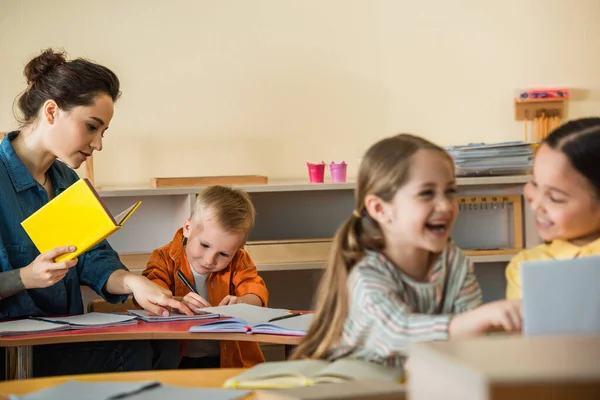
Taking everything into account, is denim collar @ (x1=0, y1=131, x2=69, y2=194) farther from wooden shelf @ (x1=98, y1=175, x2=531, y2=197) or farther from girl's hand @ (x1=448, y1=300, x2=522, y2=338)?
girl's hand @ (x1=448, y1=300, x2=522, y2=338)

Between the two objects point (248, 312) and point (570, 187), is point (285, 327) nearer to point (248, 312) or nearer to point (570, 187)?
point (248, 312)

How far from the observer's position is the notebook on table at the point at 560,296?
1106 millimetres

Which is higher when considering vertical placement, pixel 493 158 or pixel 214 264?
pixel 493 158

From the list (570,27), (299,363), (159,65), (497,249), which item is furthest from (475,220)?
(299,363)

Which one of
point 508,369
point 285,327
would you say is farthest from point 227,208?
point 508,369

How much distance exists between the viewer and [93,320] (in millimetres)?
2293

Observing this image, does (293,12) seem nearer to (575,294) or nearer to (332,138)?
(332,138)

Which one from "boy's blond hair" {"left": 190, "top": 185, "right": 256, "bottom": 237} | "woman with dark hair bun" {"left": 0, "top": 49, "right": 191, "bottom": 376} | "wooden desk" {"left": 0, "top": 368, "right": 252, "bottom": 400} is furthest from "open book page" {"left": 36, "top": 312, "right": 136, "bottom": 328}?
"wooden desk" {"left": 0, "top": 368, "right": 252, "bottom": 400}

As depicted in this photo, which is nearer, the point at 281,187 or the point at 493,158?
the point at 281,187

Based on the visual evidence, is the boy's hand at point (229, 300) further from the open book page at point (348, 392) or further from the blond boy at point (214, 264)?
the open book page at point (348, 392)

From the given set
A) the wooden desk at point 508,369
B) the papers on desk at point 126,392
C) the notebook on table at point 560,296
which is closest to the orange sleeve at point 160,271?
the papers on desk at point 126,392

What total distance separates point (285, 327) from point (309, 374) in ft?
2.42

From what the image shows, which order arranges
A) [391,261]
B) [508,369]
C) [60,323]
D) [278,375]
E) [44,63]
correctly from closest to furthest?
[508,369] < [278,375] < [391,261] < [60,323] < [44,63]

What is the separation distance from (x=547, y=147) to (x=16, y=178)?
1.58 m
